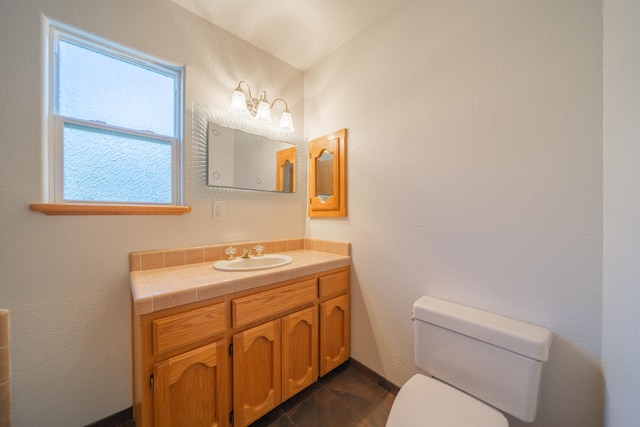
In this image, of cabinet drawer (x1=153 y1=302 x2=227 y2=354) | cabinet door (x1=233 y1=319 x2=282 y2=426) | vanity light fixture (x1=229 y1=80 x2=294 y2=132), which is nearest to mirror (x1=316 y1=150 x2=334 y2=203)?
vanity light fixture (x1=229 y1=80 x2=294 y2=132)

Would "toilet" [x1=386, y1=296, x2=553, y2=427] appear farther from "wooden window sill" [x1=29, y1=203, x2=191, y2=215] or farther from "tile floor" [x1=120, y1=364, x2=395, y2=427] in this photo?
"wooden window sill" [x1=29, y1=203, x2=191, y2=215]

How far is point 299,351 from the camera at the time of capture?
4.45 ft

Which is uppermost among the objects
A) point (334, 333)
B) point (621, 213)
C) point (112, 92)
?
point (112, 92)

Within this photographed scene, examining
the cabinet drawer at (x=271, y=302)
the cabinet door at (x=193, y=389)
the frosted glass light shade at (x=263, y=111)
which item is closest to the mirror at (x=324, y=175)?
the frosted glass light shade at (x=263, y=111)

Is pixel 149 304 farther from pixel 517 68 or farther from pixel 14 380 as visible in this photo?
pixel 517 68

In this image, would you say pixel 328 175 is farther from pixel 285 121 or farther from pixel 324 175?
Answer: pixel 285 121

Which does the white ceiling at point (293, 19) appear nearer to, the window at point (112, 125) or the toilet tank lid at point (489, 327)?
the window at point (112, 125)

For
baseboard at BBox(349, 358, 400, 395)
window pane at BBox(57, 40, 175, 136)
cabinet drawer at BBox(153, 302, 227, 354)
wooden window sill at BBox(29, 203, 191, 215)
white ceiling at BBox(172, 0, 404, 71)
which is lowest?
baseboard at BBox(349, 358, 400, 395)

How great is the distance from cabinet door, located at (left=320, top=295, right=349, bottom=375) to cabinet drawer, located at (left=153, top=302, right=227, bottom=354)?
0.66 m

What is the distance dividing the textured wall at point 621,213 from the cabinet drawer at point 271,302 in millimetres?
1195

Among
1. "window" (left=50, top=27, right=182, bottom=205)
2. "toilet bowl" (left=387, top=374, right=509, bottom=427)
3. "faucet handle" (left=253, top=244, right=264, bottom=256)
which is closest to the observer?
"toilet bowl" (left=387, top=374, right=509, bottom=427)

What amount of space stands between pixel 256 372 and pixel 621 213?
1587 millimetres

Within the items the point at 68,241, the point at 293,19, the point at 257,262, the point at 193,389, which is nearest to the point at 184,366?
the point at 193,389

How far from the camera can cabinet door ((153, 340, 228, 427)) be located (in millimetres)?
909
